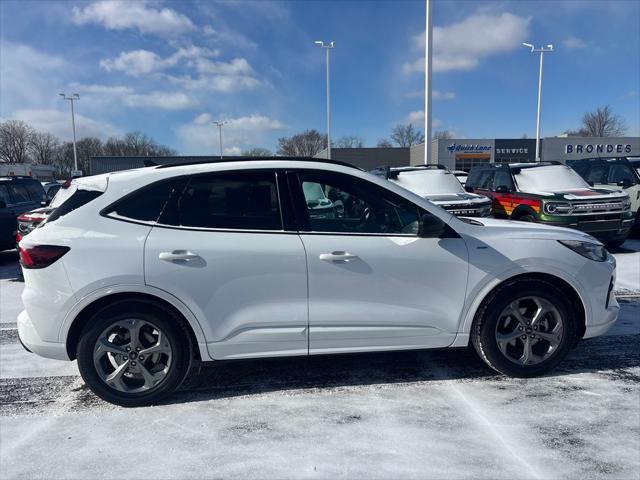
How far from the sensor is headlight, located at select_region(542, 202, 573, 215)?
8.74 metres

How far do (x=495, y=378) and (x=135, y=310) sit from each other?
289 centimetres

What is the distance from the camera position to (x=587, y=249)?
3744 millimetres

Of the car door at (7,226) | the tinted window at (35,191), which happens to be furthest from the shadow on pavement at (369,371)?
the tinted window at (35,191)

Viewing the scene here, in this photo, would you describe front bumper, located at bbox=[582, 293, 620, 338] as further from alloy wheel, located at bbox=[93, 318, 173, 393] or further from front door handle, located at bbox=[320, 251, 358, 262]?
alloy wheel, located at bbox=[93, 318, 173, 393]

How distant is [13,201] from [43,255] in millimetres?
8677

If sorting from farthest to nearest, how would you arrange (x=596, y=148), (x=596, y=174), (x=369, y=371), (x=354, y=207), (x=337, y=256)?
(x=596, y=148), (x=596, y=174), (x=369, y=371), (x=354, y=207), (x=337, y=256)

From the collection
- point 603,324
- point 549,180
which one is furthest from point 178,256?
point 549,180

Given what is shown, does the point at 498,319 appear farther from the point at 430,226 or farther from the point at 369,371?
the point at 369,371

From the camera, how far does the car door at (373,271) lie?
11.0 feet

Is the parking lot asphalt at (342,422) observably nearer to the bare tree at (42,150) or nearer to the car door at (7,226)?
the car door at (7,226)

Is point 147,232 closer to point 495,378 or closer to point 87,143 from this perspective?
point 495,378

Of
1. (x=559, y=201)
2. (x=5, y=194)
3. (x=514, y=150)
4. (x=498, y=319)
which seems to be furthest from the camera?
(x=514, y=150)

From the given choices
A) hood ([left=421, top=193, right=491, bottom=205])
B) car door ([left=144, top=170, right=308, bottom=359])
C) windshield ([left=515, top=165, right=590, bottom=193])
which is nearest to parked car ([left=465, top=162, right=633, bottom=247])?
windshield ([left=515, top=165, right=590, bottom=193])

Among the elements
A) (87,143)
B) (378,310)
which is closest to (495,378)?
(378,310)
